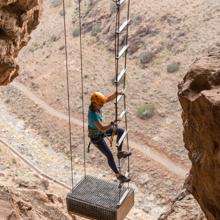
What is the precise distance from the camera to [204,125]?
9430 mm

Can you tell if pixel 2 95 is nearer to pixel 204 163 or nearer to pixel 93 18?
pixel 93 18

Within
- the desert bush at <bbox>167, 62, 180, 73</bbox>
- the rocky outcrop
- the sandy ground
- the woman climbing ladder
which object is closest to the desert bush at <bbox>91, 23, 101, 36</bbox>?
the sandy ground

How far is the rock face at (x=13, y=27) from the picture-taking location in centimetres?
1517

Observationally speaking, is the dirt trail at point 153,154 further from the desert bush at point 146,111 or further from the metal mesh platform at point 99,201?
the metal mesh platform at point 99,201

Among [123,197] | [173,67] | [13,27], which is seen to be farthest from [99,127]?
[173,67]

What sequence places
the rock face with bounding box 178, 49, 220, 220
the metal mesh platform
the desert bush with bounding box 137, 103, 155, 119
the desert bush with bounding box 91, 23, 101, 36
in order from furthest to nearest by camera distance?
1. the desert bush with bounding box 91, 23, 101, 36
2. the desert bush with bounding box 137, 103, 155, 119
3. the metal mesh platform
4. the rock face with bounding box 178, 49, 220, 220

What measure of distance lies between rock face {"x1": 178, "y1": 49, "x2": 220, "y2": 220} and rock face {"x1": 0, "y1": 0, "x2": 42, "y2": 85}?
6461mm

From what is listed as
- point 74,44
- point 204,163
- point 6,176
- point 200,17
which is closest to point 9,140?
point 6,176

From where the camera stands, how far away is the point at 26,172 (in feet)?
86.7

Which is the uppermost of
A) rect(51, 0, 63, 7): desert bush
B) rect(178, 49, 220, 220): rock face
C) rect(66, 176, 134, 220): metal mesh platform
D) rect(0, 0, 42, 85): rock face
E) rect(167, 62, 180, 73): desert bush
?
rect(51, 0, 63, 7): desert bush

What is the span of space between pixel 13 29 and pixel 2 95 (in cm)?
2214

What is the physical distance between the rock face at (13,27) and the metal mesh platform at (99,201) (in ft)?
16.1

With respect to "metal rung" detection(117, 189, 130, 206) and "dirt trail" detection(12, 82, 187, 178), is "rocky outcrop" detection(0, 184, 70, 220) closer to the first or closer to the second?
"metal rung" detection(117, 189, 130, 206)

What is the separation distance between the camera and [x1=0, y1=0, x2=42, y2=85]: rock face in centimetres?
1517
